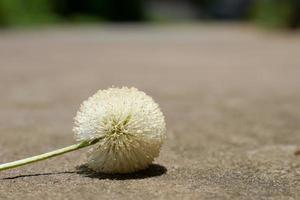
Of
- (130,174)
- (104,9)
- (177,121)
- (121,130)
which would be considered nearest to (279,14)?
(104,9)

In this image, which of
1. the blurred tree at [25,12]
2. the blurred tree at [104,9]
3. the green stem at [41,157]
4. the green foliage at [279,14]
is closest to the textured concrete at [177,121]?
the green stem at [41,157]

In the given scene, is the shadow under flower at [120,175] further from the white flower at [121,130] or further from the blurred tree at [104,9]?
the blurred tree at [104,9]

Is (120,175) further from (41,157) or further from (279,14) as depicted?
(279,14)

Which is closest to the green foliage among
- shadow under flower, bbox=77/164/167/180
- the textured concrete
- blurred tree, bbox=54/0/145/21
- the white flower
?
blurred tree, bbox=54/0/145/21

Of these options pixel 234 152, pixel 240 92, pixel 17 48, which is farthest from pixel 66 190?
pixel 17 48

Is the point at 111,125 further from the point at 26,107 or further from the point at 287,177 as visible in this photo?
the point at 26,107

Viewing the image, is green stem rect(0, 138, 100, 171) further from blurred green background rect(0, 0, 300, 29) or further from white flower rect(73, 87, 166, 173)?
blurred green background rect(0, 0, 300, 29)

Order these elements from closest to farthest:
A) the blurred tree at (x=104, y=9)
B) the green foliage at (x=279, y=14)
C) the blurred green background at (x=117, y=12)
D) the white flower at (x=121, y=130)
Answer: the white flower at (x=121, y=130) < the green foliage at (x=279, y=14) < the blurred green background at (x=117, y=12) < the blurred tree at (x=104, y=9)
